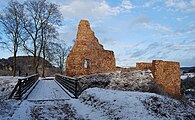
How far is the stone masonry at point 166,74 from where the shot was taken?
24.7m

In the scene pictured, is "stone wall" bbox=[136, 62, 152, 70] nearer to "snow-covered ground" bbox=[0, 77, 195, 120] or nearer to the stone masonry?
the stone masonry

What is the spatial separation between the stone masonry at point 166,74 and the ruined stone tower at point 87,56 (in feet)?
15.8

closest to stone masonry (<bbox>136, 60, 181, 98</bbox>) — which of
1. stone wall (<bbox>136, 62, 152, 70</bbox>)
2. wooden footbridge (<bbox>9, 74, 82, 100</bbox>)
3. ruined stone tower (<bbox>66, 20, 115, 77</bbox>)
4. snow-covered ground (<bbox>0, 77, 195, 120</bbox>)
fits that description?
stone wall (<bbox>136, 62, 152, 70</bbox>)

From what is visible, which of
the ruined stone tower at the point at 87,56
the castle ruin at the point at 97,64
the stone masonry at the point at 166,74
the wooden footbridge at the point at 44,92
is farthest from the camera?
the ruined stone tower at the point at 87,56

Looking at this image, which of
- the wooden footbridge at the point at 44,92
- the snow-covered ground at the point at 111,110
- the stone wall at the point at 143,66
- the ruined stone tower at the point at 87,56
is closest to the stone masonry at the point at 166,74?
the stone wall at the point at 143,66

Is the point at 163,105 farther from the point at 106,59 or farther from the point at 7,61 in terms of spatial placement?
the point at 7,61

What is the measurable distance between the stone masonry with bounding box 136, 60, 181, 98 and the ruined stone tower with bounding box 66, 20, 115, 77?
15.8 ft

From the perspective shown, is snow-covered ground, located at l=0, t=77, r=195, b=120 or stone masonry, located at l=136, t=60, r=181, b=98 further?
stone masonry, located at l=136, t=60, r=181, b=98

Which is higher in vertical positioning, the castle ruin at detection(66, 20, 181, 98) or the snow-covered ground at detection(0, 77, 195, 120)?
the castle ruin at detection(66, 20, 181, 98)

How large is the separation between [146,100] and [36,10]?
1218 inches

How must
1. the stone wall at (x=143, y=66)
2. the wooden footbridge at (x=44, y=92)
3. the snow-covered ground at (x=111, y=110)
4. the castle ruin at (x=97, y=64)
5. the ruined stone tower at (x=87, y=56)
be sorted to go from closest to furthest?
the snow-covered ground at (x=111, y=110), the wooden footbridge at (x=44, y=92), the castle ruin at (x=97, y=64), the stone wall at (x=143, y=66), the ruined stone tower at (x=87, y=56)

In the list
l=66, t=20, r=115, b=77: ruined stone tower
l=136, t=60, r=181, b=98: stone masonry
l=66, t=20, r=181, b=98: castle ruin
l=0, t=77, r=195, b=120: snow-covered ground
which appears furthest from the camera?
l=66, t=20, r=115, b=77: ruined stone tower

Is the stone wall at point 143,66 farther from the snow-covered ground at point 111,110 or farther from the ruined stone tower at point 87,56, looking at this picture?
the snow-covered ground at point 111,110

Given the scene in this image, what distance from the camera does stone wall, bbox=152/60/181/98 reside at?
2470cm
